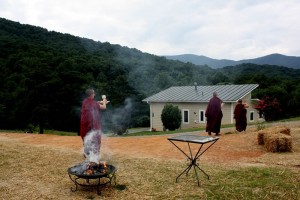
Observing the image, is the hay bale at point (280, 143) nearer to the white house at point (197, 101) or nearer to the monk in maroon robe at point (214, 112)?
the monk in maroon robe at point (214, 112)

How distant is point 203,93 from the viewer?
103 feet

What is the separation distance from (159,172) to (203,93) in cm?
2373

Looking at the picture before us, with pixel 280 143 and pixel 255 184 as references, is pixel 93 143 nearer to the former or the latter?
pixel 255 184

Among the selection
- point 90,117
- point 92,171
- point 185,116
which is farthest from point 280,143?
point 185,116

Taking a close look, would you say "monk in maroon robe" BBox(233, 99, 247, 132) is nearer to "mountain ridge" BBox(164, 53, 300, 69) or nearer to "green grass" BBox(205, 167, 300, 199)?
"green grass" BBox(205, 167, 300, 199)

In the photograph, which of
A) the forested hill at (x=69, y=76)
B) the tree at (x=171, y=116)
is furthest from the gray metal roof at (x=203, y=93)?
the forested hill at (x=69, y=76)

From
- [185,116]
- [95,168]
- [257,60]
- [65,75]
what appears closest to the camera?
[95,168]

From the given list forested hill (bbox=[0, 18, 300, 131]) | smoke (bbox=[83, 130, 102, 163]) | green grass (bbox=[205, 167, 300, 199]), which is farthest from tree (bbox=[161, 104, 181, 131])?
smoke (bbox=[83, 130, 102, 163])

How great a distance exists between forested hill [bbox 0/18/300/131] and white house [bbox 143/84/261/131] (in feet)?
15.4

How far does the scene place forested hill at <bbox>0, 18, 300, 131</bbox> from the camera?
87.6 feet

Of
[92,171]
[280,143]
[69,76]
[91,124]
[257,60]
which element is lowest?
[92,171]

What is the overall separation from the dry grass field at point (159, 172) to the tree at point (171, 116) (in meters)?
16.7

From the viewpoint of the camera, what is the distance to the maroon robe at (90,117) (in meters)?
7.74

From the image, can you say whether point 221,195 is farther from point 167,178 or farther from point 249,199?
point 167,178
